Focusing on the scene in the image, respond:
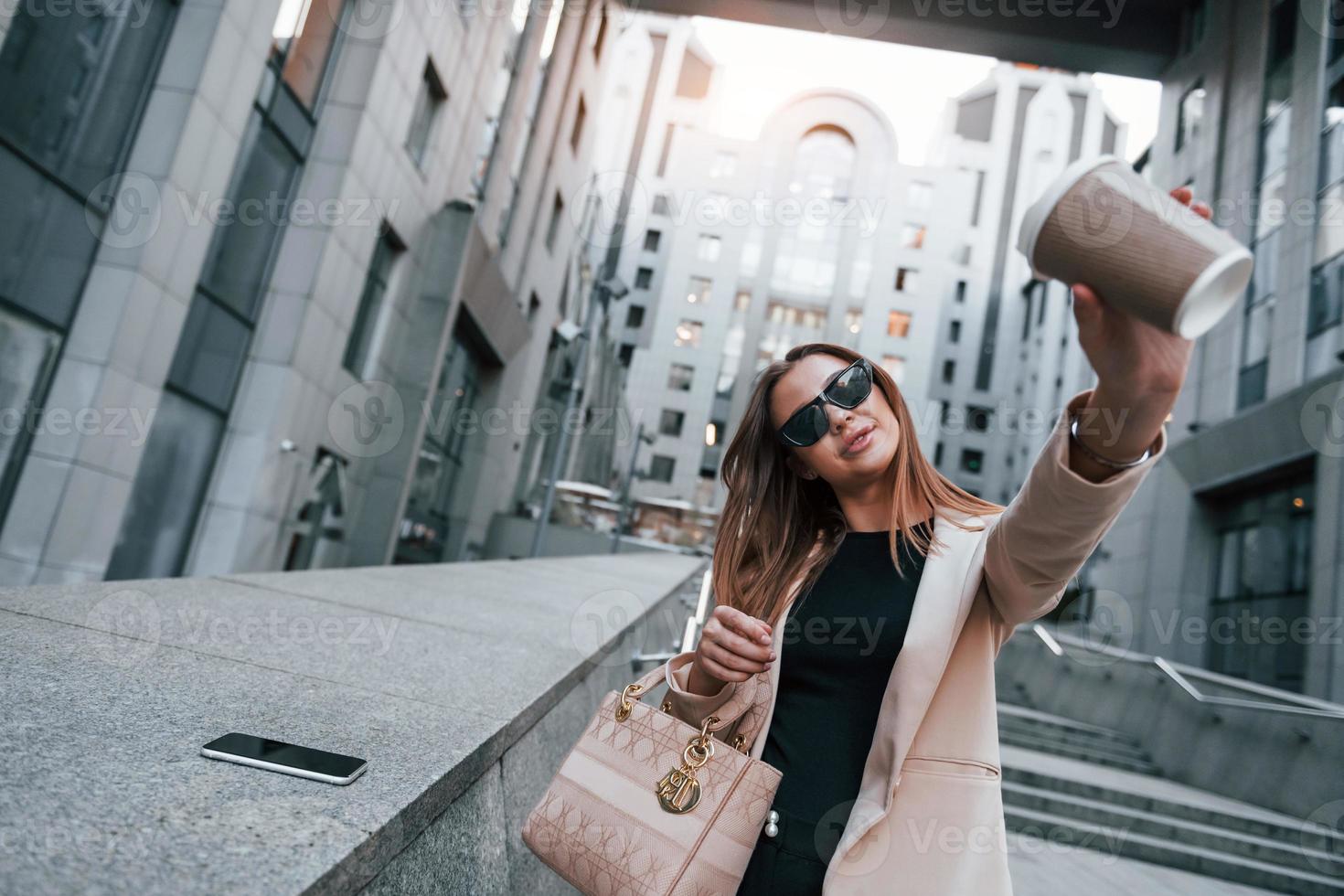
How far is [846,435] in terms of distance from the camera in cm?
200

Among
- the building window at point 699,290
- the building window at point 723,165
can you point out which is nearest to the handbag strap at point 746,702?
the building window at point 699,290

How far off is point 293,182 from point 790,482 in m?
11.2

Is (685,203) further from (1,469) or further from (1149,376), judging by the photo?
(1149,376)

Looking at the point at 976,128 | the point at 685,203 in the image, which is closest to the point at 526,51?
the point at 685,203

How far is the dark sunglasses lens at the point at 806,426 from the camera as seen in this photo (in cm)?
205

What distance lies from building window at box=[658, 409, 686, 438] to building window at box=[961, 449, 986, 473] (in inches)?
693

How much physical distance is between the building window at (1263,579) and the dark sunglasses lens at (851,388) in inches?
592

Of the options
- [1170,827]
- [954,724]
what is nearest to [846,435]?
[954,724]

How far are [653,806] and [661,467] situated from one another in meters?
45.6

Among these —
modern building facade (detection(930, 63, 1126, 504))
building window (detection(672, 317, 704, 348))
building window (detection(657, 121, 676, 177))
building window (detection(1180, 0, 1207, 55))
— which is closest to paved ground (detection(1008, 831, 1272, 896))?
building window (detection(1180, 0, 1207, 55))

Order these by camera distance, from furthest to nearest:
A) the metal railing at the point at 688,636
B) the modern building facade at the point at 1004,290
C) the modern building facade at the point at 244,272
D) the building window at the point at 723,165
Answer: the building window at the point at 723,165 < the modern building facade at the point at 1004,290 < the modern building facade at the point at 244,272 < the metal railing at the point at 688,636

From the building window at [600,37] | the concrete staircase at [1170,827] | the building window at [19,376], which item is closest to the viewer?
the concrete staircase at [1170,827]

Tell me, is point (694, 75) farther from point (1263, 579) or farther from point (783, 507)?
point (783, 507)

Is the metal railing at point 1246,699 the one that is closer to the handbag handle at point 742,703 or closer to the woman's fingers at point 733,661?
the handbag handle at point 742,703
